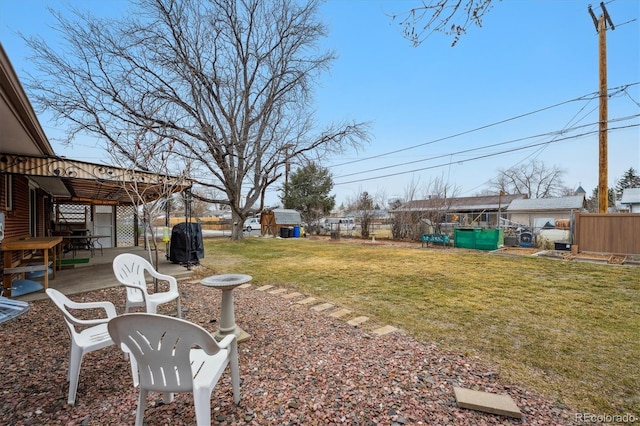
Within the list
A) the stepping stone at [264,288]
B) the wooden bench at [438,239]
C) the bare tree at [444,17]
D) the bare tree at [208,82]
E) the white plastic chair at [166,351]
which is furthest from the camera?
the wooden bench at [438,239]

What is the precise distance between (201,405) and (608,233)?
1243 centimetres

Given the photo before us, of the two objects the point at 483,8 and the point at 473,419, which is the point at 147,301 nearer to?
the point at 473,419

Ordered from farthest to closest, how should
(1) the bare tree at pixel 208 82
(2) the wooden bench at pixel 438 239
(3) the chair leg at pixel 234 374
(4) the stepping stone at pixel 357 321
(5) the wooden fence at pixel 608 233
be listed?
1. (2) the wooden bench at pixel 438 239
2. (1) the bare tree at pixel 208 82
3. (5) the wooden fence at pixel 608 233
4. (4) the stepping stone at pixel 357 321
5. (3) the chair leg at pixel 234 374

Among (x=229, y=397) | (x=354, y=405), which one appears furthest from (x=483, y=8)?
(x=229, y=397)

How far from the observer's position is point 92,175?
508 centimetres

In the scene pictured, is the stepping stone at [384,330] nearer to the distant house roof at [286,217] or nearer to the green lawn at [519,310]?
the green lawn at [519,310]

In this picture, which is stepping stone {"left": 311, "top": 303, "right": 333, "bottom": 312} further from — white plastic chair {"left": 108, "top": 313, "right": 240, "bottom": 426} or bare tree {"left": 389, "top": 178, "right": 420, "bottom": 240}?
bare tree {"left": 389, "top": 178, "right": 420, "bottom": 240}

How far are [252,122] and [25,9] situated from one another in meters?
8.57

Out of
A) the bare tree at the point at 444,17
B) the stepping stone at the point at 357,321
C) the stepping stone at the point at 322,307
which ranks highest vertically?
the bare tree at the point at 444,17

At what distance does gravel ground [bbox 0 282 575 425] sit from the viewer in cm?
184

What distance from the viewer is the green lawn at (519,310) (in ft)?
7.66

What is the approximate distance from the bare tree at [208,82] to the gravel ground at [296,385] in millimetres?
8990

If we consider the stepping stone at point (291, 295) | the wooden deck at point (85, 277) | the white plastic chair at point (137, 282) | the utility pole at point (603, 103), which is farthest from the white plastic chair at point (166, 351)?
the utility pole at point (603, 103)

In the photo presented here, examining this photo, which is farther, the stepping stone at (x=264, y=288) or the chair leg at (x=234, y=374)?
the stepping stone at (x=264, y=288)
